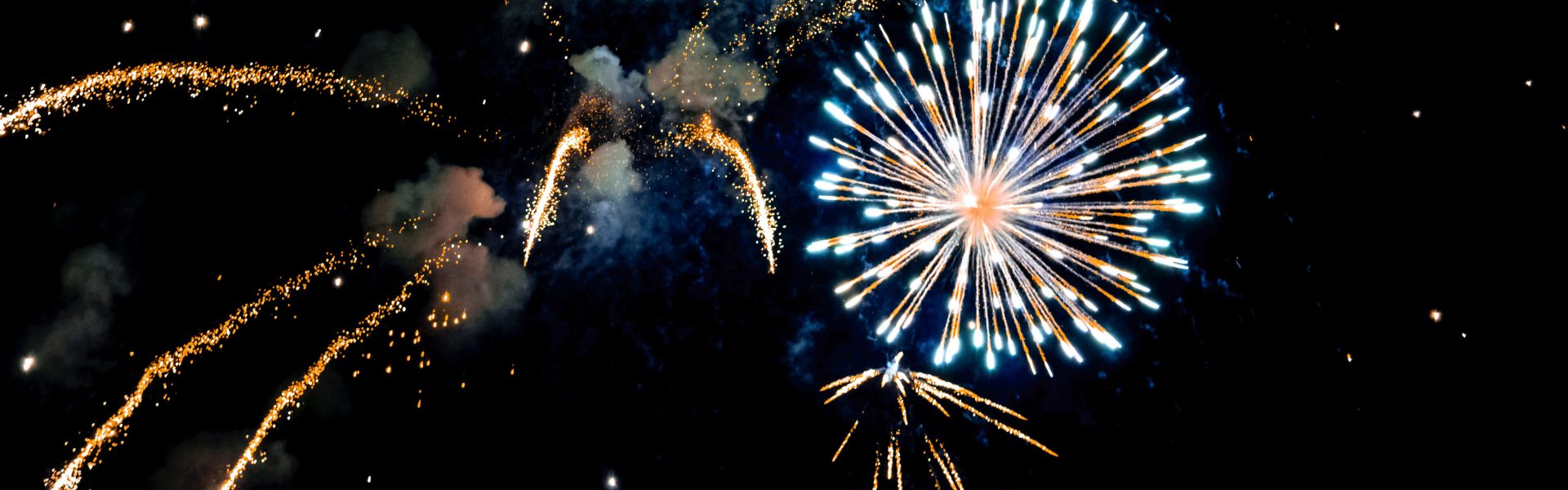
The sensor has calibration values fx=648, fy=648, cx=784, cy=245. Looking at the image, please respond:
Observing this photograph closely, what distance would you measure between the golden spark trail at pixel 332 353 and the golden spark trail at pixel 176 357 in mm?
634

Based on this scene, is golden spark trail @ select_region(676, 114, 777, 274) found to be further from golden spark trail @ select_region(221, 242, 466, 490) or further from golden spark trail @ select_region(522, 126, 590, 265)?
golden spark trail @ select_region(221, 242, 466, 490)

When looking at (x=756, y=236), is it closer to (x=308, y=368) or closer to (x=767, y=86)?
(x=767, y=86)

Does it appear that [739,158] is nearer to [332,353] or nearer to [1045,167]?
[1045,167]

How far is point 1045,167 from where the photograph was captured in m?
6.23

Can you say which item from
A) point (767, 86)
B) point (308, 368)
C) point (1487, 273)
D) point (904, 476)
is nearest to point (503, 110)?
→ point (767, 86)

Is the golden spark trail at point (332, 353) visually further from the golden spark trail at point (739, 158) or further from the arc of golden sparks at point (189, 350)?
the golden spark trail at point (739, 158)

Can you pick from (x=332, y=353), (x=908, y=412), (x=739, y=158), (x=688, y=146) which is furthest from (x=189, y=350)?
(x=908, y=412)

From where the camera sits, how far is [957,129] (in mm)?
6344

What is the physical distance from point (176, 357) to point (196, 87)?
284 centimetres

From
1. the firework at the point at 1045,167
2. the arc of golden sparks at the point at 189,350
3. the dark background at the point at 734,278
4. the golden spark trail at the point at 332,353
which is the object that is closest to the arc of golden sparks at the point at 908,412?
the dark background at the point at 734,278

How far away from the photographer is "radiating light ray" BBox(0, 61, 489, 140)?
5863 mm

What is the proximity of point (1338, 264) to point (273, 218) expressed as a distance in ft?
38.7

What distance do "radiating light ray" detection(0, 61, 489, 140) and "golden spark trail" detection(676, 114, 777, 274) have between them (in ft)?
8.18

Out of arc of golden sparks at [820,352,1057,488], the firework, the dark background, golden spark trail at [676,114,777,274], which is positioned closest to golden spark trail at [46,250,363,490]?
the dark background
